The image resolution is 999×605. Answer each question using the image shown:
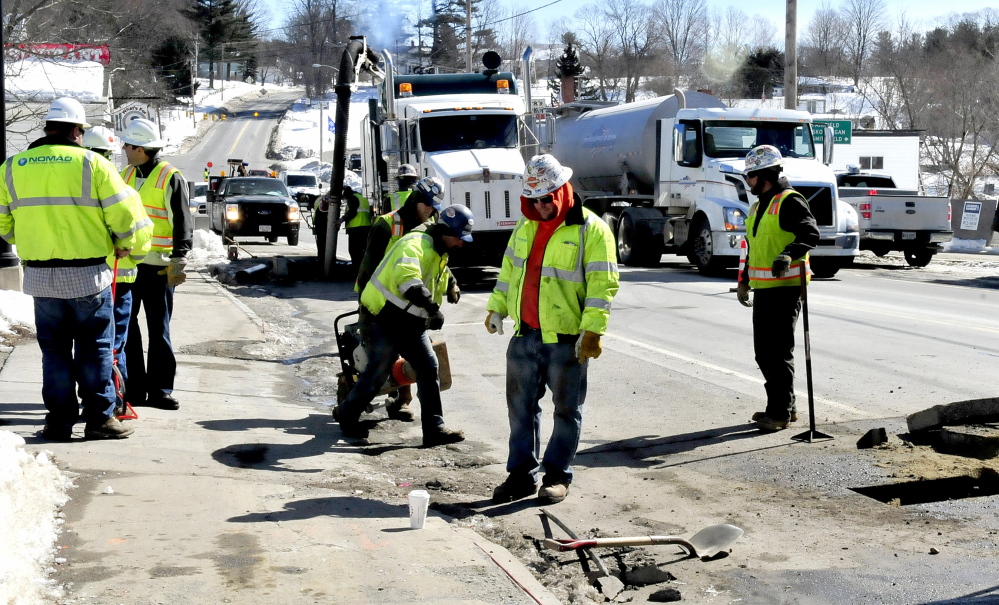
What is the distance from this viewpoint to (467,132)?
1877 cm

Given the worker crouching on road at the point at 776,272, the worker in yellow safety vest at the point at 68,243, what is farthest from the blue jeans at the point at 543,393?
the worker in yellow safety vest at the point at 68,243

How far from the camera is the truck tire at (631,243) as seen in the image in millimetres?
22125

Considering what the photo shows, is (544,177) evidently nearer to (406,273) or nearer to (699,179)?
(406,273)

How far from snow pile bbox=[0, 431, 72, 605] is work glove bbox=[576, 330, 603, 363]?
8.81 feet

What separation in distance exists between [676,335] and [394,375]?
5695 mm

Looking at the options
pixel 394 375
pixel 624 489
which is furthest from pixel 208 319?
pixel 624 489

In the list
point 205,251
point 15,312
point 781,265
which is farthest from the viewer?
point 205,251

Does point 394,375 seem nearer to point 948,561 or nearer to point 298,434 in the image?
point 298,434

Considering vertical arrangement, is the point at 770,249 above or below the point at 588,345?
above

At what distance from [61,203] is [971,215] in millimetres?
28883

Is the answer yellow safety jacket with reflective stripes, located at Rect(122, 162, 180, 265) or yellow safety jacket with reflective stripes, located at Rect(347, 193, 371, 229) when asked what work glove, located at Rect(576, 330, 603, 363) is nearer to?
yellow safety jacket with reflective stripes, located at Rect(122, 162, 180, 265)

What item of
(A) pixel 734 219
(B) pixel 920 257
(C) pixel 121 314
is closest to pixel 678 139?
(A) pixel 734 219

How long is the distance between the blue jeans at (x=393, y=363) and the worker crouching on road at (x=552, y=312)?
125 cm

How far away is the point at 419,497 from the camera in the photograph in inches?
206
